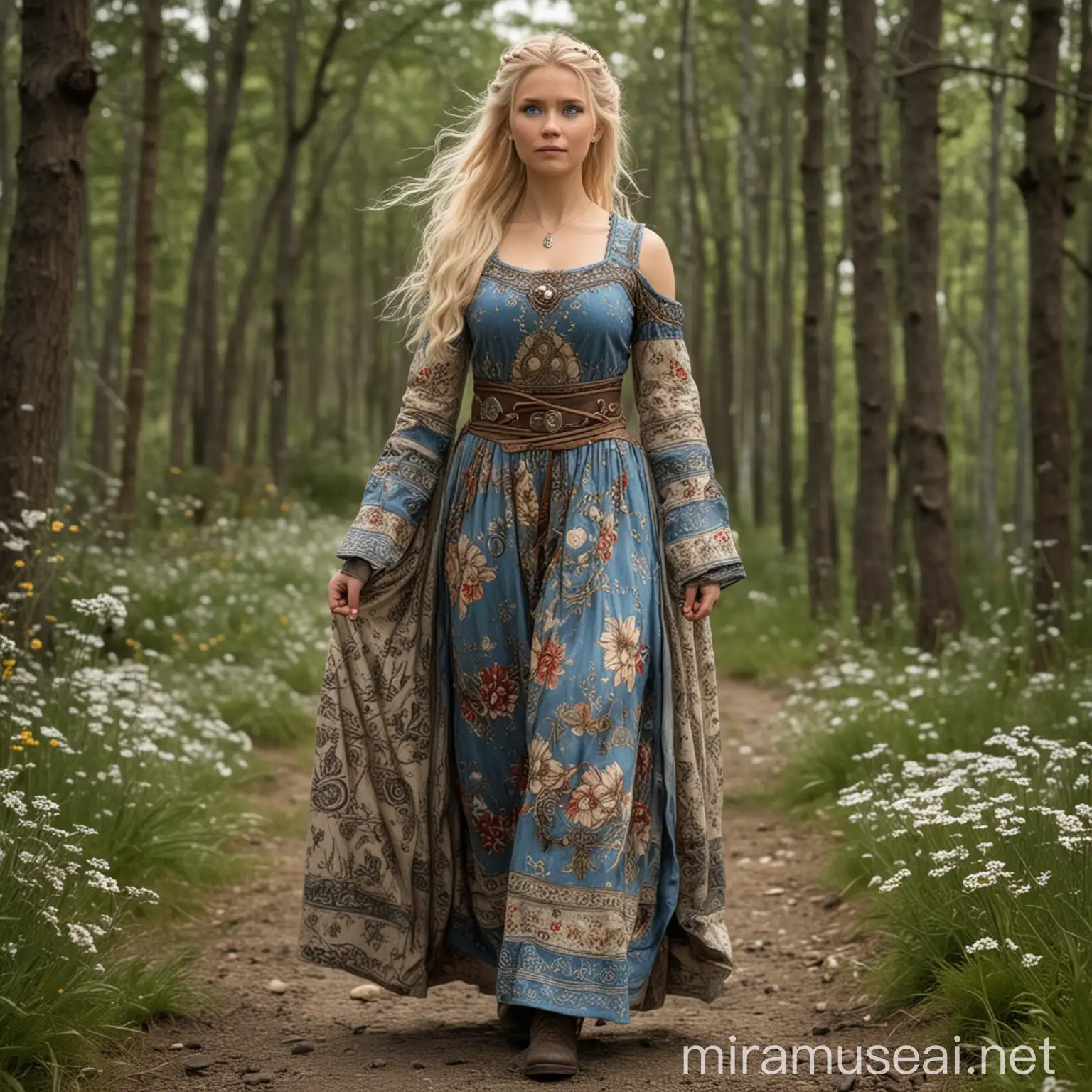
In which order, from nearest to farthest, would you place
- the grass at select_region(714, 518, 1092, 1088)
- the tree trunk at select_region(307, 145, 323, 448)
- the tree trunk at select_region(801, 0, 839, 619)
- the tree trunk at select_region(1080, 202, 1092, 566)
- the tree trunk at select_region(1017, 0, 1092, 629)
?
1. the grass at select_region(714, 518, 1092, 1088)
2. the tree trunk at select_region(1017, 0, 1092, 629)
3. the tree trunk at select_region(801, 0, 839, 619)
4. the tree trunk at select_region(1080, 202, 1092, 566)
5. the tree trunk at select_region(307, 145, 323, 448)

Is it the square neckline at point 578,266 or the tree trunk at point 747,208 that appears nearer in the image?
the square neckline at point 578,266

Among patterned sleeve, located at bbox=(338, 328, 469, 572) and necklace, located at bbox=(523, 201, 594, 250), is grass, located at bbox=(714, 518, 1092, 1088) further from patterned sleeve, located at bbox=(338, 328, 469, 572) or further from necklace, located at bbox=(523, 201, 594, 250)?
necklace, located at bbox=(523, 201, 594, 250)

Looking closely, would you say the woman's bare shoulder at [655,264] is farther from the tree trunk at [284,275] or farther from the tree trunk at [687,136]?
→ the tree trunk at [284,275]

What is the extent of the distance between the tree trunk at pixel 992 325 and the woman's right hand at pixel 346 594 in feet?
35.3

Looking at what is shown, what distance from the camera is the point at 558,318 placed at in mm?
3752

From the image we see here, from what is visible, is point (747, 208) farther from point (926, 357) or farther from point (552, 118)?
point (552, 118)

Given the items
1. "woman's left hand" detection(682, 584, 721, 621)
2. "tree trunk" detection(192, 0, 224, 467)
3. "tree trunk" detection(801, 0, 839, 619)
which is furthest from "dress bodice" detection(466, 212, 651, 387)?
"tree trunk" detection(192, 0, 224, 467)

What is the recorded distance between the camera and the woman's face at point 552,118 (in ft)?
12.4

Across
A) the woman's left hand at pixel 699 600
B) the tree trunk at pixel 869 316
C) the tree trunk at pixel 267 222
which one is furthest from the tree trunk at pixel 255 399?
the woman's left hand at pixel 699 600

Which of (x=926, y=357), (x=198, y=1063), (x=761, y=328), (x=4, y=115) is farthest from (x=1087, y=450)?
(x=198, y=1063)

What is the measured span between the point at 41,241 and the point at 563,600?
3.03 metres

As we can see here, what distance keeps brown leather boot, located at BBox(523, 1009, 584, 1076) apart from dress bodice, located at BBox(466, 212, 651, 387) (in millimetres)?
1621

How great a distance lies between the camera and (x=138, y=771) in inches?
201

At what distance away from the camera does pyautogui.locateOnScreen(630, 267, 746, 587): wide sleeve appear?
3.78m
